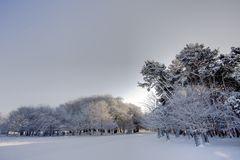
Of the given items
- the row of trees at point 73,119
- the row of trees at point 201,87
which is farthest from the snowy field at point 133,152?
the row of trees at point 73,119

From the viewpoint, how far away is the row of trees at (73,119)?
93812mm

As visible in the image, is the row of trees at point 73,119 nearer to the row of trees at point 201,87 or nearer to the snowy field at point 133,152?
the row of trees at point 201,87

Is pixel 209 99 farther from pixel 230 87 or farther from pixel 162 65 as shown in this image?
pixel 162 65

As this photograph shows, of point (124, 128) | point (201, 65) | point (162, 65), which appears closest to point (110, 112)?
point (124, 128)

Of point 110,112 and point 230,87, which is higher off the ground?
point 110,112

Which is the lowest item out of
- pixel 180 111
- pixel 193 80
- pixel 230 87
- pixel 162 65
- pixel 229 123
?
pixel 229 123

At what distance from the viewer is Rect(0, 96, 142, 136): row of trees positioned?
93.8m

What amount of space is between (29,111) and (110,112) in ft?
115

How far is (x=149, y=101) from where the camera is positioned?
170 ft

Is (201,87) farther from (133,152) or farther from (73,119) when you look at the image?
(73,119)

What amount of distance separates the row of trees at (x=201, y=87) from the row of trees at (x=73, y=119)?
53.6m

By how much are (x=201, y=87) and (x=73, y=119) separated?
72.6 metres

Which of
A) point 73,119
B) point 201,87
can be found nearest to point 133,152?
point 201,87

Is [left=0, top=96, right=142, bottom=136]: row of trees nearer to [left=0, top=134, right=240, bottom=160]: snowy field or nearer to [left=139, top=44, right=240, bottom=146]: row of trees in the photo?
[left=139, top=44, right=240, bottom=146]: row of trees
